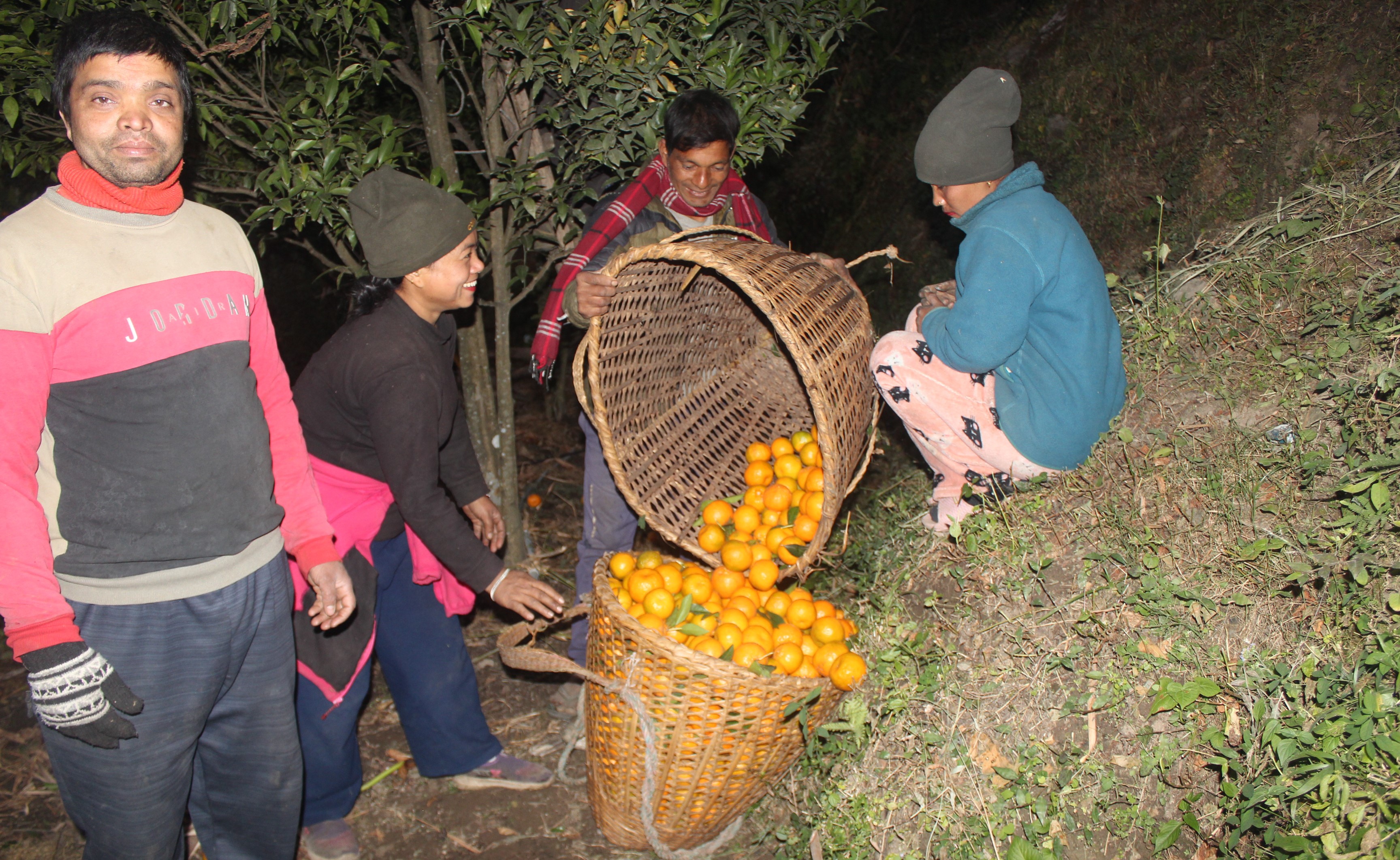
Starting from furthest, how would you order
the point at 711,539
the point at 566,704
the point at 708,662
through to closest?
1. the point at 566,704
2. the point at 711,539
3. the point at 708,662

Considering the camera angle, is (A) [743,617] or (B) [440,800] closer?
(A) [743,617]

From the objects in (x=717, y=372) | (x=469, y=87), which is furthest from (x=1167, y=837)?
(x=469, y=87)

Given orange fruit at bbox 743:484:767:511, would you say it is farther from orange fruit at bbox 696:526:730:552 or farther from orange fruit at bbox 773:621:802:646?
orange fruit at bbox 773:621:802:646

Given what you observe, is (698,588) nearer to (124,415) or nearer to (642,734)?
(642,734)

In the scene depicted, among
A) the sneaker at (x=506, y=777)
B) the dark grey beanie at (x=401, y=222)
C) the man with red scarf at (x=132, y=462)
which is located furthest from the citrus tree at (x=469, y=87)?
the sneaker at (x=506, y=777)

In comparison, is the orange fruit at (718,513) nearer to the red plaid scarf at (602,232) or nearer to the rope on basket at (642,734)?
the rope on basket at (642,734)

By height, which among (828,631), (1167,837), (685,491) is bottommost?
(1167,837)

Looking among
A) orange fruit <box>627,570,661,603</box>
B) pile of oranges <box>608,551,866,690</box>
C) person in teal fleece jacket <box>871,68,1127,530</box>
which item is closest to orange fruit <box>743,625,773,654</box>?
pile of oranges <box>608,551,866,690</box>

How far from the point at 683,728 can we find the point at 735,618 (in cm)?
34

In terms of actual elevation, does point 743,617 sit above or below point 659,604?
below

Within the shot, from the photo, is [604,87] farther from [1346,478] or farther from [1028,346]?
[1346,478]

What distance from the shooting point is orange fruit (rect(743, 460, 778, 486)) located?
3041mm

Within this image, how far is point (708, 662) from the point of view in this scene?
219 centimetres

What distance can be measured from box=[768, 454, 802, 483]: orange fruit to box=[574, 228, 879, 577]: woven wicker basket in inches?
8.4
